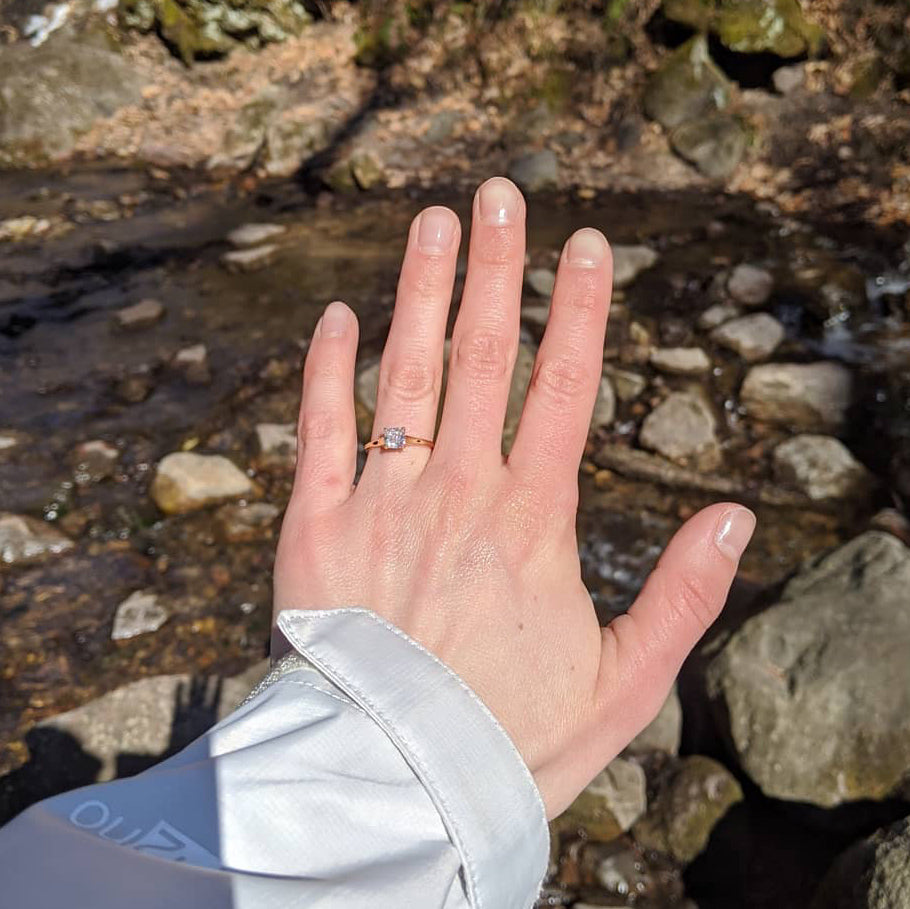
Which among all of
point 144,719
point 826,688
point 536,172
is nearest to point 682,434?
point 826,688

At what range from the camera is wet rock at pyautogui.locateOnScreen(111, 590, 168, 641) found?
12.0 feet

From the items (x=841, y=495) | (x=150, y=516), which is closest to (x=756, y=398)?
(x=841, y=495)

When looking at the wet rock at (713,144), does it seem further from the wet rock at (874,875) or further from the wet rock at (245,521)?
the wet rock at (874,875)

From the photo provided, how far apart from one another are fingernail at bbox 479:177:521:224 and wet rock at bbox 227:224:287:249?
5.40m

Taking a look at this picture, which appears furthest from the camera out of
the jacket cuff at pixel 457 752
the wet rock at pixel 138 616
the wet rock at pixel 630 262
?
the wet rock at pixel 630 262

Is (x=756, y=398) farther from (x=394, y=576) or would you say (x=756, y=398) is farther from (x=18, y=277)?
(x=18, y=277)

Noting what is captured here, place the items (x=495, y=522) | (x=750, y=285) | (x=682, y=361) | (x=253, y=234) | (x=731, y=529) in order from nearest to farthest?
1. (x=731, y=529)
2. (x=495, y=522)
3. (x=682, y=361)
4. (x=750, y=285)
5. (x=253, y=234)

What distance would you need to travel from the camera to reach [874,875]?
6.62 ft

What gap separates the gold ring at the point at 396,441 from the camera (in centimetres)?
200

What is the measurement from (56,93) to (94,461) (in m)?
5.87

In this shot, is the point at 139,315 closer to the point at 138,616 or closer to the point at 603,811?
the point at 138,616

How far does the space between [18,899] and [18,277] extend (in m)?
6.42

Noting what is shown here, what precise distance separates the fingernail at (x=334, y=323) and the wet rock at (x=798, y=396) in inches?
141

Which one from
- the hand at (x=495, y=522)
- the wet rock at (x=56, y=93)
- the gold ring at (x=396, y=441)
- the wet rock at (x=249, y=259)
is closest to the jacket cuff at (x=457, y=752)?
the hand at (x=495, y=522)
